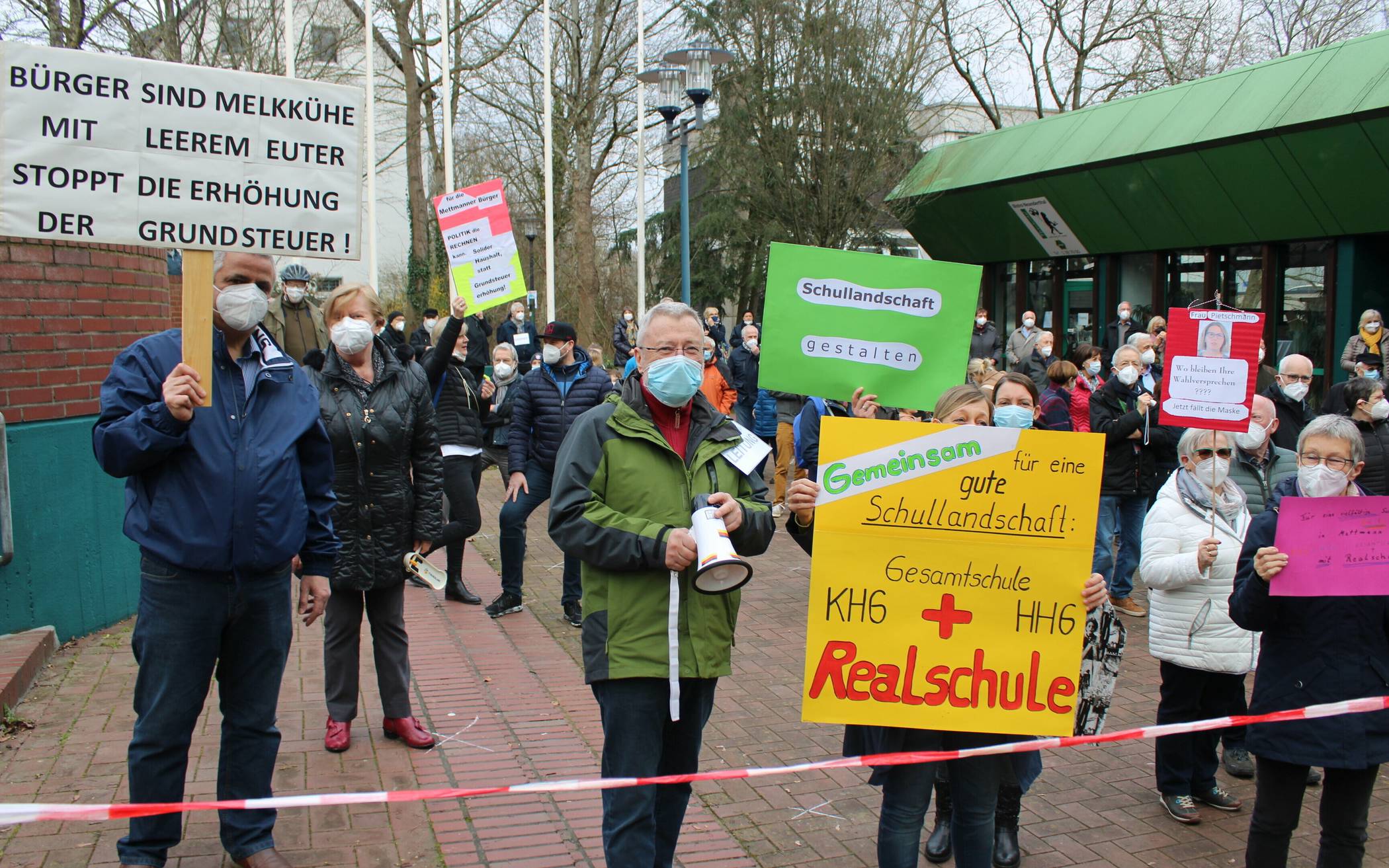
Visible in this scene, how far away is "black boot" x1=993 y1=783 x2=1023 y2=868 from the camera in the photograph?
4.43 m

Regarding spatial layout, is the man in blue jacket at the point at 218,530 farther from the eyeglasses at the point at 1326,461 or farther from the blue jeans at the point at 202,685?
the eyeglasses at the point at 1326,461

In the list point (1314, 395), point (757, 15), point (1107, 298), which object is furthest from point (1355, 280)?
point (757, 15)

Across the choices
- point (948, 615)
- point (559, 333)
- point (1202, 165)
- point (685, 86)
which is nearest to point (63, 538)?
point (559, 333)

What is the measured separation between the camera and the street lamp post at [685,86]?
1508cm

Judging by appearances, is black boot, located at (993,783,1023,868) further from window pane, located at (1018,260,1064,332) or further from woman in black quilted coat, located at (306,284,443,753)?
window pane, located at (1018,260,1064,332)

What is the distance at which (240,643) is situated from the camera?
13.1ft

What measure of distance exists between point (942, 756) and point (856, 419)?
3.52ft

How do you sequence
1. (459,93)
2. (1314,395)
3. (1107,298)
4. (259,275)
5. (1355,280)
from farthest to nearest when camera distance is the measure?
1. (459,93)
2. (1107,298)
3. (1314,395)
4. (1355,280)
5. (259,275)

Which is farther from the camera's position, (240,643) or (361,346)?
(361,346)

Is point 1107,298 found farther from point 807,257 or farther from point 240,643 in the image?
point 240,643

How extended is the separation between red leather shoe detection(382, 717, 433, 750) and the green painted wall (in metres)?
1.89

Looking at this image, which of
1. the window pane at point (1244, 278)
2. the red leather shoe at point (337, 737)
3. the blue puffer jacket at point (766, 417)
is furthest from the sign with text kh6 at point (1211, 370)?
the window pane at point (1244, 278)

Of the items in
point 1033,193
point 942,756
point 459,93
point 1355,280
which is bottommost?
point 942,756

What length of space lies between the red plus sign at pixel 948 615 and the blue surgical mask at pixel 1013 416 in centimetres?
120
